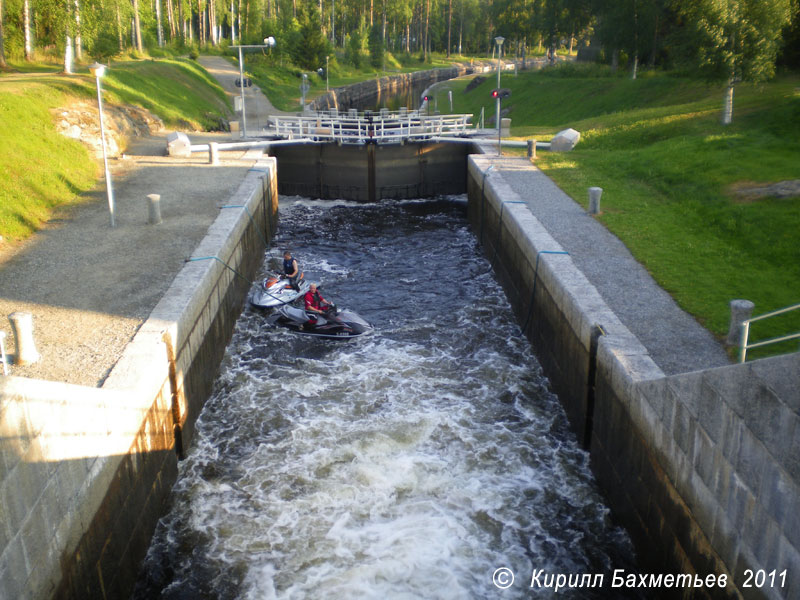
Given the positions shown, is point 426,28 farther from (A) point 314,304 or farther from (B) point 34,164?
(A) point 314,304

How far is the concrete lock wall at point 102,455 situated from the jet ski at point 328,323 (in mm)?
2769

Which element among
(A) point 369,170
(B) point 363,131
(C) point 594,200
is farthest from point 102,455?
(B) point 363,131

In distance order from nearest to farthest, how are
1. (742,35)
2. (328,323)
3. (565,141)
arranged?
(328,323)
(742,35)
(565,141)

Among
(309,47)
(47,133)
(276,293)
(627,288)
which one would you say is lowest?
(276,293)

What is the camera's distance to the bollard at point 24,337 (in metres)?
10.5

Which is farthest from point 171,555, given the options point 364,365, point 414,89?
point 414,89

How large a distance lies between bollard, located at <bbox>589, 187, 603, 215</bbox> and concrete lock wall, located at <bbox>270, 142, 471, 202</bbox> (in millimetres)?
13340

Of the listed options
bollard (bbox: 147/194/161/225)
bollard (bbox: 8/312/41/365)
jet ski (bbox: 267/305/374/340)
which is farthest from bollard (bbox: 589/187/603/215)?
bollard (bbox: 8/312/41/365)

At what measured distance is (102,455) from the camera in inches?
355

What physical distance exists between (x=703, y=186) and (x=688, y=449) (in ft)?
46.0

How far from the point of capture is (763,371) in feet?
24.2

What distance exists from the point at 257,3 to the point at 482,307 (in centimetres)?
6496

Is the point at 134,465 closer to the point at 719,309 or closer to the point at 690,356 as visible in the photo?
the point at 690,356

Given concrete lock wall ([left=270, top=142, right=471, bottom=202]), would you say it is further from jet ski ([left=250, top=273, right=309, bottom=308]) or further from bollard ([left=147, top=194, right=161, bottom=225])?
bollard ([left=147, top=194, right=161, bottom=225])
